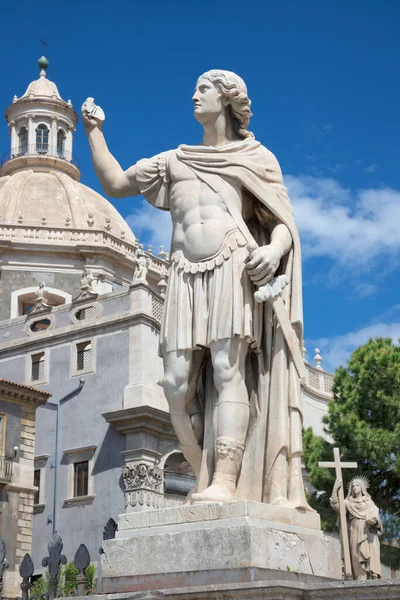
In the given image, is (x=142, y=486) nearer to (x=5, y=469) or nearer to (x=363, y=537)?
(x=5, y=469)

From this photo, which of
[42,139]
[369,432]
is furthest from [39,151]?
[369,432]

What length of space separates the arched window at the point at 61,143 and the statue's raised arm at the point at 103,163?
4577cm

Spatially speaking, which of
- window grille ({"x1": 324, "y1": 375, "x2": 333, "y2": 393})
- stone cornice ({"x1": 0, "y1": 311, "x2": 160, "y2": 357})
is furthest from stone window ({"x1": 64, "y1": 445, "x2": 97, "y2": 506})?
window grille ({"x1": 324, "y1": 375, "x2": 333, "y2": 393})

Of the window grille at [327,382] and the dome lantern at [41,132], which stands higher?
the dome lantern at [41,132]

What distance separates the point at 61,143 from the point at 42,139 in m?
1.32

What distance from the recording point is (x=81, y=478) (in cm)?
3247

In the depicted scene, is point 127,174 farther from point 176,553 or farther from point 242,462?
point 176,553

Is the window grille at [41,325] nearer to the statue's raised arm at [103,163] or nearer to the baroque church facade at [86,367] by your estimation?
the baroque church facade at [86,367]

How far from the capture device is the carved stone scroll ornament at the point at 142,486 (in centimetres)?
2981

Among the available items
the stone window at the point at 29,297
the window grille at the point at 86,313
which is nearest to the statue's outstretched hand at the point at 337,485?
the window grille at the point at 86,313

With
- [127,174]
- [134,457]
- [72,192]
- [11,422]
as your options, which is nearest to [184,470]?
[134,457]

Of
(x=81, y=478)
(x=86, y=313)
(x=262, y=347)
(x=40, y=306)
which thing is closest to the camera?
(x=262, y=347)

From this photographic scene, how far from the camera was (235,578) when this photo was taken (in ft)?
16.3

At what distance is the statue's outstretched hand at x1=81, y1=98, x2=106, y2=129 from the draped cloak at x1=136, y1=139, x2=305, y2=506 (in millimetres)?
556
